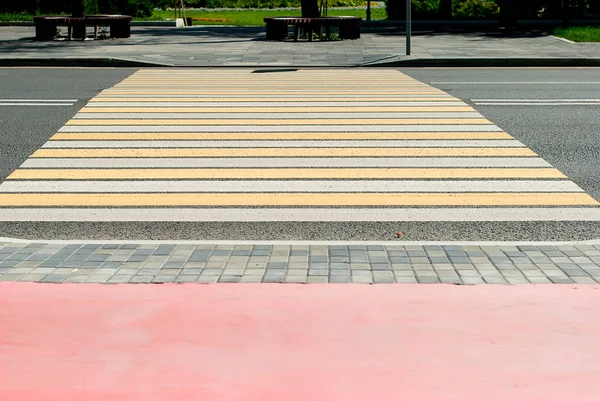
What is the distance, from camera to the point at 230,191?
980 centimetres

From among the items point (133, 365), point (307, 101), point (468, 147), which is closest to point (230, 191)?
point (468, 147)

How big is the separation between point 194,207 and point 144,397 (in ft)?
14.1

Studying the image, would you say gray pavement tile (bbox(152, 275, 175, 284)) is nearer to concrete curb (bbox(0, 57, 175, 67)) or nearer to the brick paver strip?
the brick paver strip

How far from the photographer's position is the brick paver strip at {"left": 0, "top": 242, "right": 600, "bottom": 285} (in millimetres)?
Result: 6809

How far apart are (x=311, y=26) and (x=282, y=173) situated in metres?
18.8

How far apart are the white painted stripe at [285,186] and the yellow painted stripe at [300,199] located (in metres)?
0.19

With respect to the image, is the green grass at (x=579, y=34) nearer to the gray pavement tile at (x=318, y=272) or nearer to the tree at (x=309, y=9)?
the tree at (x=309, y=9)

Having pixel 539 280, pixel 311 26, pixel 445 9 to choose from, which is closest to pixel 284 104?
pixel 539 280

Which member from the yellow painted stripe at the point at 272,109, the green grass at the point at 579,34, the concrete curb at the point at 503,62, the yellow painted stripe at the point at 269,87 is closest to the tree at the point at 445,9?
the green grass at the point at 579,34

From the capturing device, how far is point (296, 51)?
83.5 feet

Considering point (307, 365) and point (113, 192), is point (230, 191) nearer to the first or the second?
point (113, 192)

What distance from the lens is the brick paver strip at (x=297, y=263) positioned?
681 cm

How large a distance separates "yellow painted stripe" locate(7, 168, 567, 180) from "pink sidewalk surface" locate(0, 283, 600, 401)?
383cm

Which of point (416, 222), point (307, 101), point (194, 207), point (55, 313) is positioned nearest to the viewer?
point (55, 313)
